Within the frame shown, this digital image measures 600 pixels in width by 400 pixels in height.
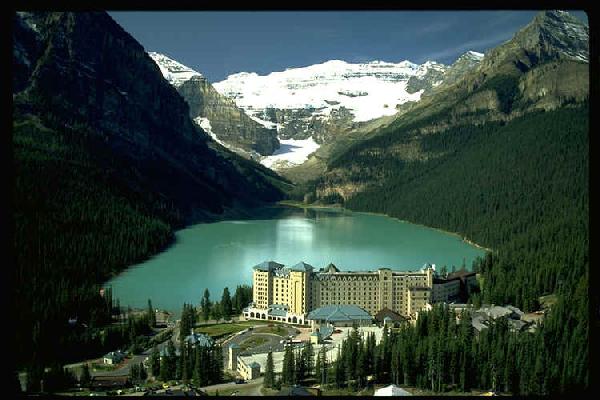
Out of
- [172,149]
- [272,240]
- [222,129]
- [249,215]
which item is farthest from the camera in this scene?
[222,129]

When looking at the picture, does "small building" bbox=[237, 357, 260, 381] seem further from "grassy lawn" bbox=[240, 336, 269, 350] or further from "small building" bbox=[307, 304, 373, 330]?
"small building" bbox=[307, 304, 373, 330]

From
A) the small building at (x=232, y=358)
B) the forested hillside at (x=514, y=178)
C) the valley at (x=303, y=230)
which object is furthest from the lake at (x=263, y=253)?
the small building at (x=232, y=358)

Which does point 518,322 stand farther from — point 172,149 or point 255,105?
point 255,105

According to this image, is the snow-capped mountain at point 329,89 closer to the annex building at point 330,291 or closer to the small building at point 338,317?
the annex building at point 330,291

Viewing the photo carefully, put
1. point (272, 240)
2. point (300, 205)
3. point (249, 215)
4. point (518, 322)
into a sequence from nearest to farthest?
point (518, 322) < point (272, 240) < point (249, 215) < point (300, 205)

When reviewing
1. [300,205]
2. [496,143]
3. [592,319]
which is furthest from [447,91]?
[592,319]
